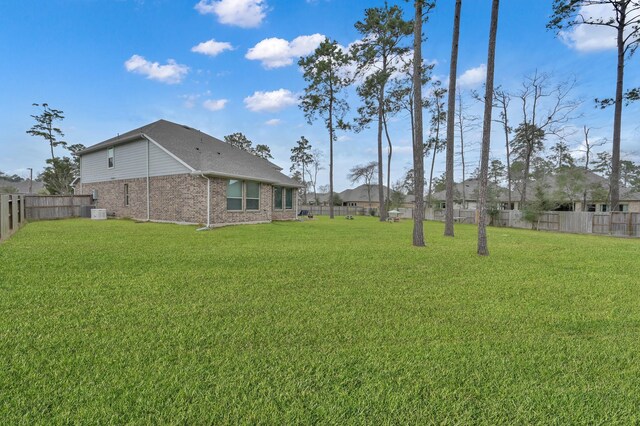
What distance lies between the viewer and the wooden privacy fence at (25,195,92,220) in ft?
48.3

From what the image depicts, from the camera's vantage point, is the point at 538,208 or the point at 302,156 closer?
the point at 538,208

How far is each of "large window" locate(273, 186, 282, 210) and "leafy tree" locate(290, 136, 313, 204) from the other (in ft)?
87.1

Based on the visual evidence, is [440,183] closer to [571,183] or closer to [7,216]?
[571,183]

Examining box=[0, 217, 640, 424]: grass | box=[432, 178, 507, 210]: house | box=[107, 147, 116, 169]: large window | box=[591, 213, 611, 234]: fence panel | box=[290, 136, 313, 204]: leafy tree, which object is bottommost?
box=[0, 217, 640, 424]: grass

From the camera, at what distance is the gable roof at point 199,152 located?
13.5m

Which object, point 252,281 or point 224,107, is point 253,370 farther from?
point 224,107

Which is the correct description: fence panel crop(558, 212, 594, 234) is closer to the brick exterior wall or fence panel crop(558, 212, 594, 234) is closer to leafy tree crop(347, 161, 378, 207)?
the brick exterior wall

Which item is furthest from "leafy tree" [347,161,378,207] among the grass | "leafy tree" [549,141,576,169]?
the grass

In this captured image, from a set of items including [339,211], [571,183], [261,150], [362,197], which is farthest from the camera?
[362,197]

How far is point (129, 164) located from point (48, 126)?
24078 millimetres

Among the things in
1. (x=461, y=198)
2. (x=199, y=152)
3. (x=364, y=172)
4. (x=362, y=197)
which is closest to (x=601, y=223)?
(x=461, y=198)

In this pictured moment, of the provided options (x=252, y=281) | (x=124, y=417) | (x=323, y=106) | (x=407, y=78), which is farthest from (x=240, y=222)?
(x=407, y=78)

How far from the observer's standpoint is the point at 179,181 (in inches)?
529

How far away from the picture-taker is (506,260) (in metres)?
6.86
